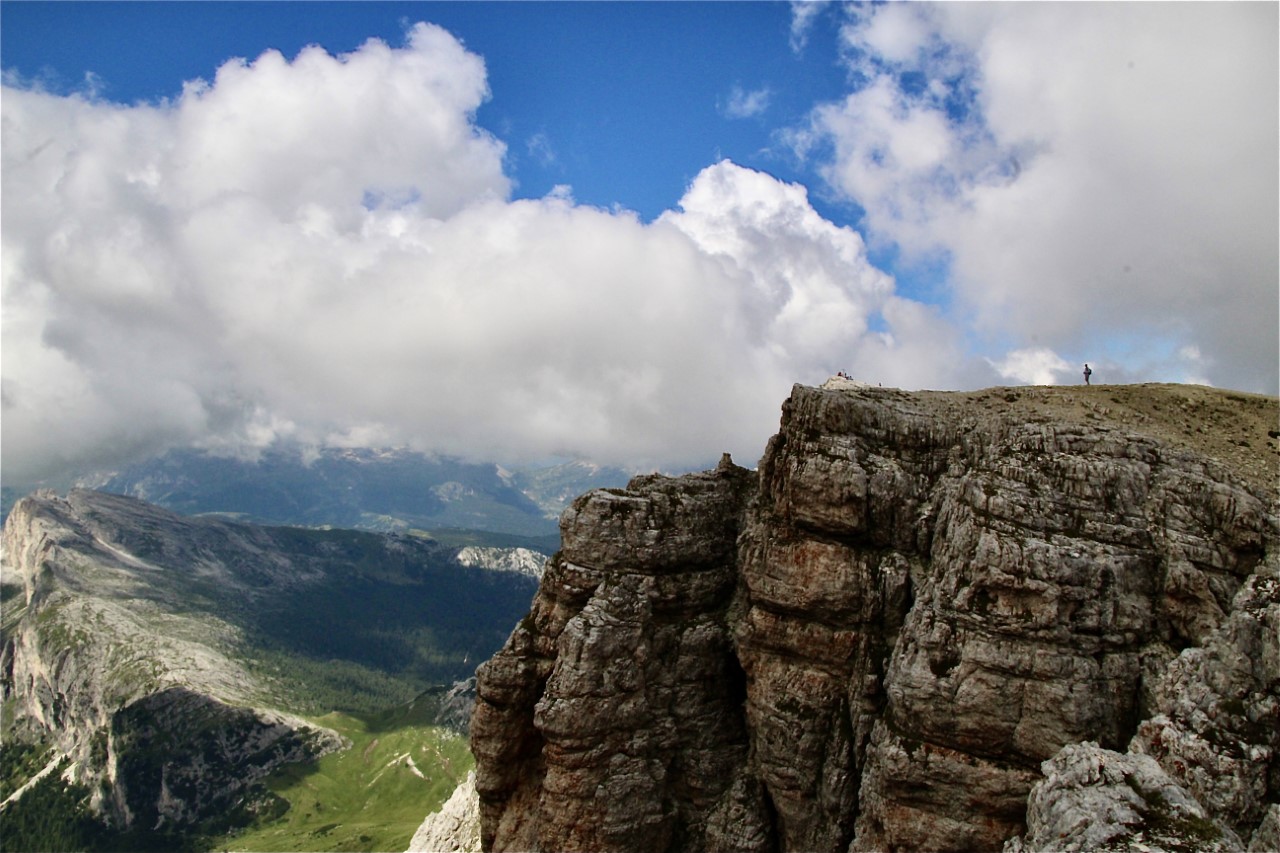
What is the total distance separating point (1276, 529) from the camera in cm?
3847

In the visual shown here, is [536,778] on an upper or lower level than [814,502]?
lower

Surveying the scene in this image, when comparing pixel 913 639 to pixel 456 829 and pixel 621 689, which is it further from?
pixel 456 829

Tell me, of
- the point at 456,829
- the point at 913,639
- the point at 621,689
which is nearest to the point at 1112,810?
the point at 913,639

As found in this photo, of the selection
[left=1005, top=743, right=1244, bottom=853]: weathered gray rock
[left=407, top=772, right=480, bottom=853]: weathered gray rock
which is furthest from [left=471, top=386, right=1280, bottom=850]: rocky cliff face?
[left=407, top=772, right=480, bottom=853]: weathered gray rock

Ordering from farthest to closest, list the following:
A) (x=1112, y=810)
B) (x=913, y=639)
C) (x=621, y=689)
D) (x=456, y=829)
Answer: (x=456, y=829), (x=621, y=689), (x=913, y=639), (x=1112, y=810)

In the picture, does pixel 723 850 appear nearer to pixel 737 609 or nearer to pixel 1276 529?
pixel 737 609

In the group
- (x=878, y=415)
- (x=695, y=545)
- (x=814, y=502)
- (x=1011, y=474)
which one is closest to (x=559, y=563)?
(x=695, y=545)

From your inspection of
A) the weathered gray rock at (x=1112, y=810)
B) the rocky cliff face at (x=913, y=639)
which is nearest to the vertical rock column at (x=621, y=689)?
the rocky cliff face at (x=913, y=639)

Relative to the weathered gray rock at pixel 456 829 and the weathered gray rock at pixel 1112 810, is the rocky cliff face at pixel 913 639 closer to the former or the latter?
the weathered gray rock at pixel 1112 810

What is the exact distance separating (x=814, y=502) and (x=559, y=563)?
2195 centimetres

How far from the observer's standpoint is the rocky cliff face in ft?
118

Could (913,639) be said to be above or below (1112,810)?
above

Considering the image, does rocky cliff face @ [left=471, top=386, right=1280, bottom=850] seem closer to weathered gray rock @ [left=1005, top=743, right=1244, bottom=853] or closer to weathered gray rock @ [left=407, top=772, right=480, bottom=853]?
weathered gray rock @ [left=1005, top=743, right=1244, bottom=853]

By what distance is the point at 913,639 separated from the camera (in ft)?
142
